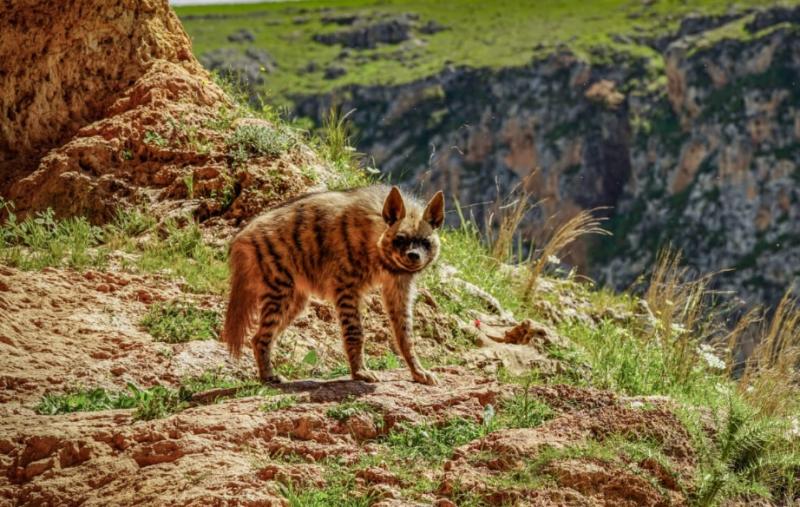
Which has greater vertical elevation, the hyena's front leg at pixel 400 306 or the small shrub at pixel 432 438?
the hyena's front leg at pixel 400 306

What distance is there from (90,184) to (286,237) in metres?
3.92

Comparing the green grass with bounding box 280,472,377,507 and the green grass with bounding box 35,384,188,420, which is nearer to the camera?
the green grass with bounding box 280,472,377,507

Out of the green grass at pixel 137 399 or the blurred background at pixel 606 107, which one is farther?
the blurred background at pixel 606 107

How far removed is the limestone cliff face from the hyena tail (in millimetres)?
90633

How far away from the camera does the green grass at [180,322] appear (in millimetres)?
7965

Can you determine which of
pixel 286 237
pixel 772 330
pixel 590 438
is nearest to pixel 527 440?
pixel 590 438

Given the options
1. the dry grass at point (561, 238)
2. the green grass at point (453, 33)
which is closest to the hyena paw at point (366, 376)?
the dry grass at point (561, 238)

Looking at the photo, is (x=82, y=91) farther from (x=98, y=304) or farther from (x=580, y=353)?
(x=580, y=353)

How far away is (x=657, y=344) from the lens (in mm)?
10164

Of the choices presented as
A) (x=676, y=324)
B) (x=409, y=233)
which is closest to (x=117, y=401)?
(x=409, y=233)

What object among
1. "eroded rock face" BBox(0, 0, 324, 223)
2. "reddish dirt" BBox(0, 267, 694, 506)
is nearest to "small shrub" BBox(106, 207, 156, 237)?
"eroded rock face" BBox(0, 0, 324, 223)

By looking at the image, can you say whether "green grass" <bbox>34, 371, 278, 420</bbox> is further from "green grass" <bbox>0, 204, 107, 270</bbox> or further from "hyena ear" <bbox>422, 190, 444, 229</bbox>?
"green grass" <bbox>0, 204, 107, 270</bbox>

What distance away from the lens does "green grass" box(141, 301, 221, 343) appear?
7.96m

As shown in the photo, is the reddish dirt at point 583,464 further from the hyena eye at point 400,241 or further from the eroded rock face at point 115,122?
the eroded rock face at point 115,122
